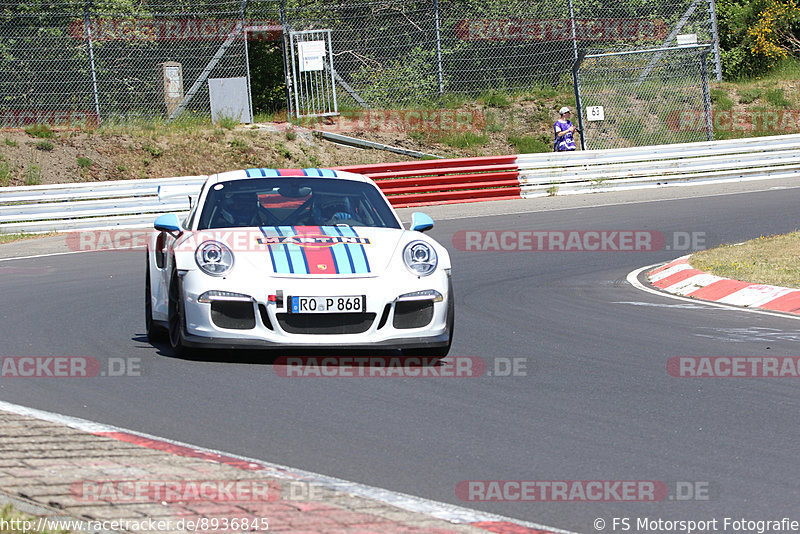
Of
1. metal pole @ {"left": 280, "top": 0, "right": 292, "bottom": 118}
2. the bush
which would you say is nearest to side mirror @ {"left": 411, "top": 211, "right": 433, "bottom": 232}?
metal pole @ {"left": 280, "top": 0, "right": 292, "bottom": 118}

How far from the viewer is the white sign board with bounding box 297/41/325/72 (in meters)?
24.0

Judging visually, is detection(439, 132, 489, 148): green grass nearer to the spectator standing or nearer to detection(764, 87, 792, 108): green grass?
the spectator standing

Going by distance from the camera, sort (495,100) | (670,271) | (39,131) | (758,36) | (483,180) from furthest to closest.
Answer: (758,36), (495,100), (39,131), (483,180), (670,271)

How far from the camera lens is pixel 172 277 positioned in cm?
717

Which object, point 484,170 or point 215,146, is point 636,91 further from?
point 215,146

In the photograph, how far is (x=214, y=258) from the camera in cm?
694

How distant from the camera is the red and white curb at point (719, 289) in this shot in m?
9.68

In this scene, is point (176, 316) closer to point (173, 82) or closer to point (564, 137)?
point (564, 137)

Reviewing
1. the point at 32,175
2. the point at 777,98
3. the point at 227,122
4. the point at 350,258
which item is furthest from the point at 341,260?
the point at 777,98

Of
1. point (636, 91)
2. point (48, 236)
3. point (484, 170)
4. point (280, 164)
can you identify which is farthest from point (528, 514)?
point (636, 91)

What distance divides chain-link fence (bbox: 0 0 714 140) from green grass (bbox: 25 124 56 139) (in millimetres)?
253

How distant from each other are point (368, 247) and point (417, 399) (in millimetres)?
1374

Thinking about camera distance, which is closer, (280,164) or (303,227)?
A: (303,227)

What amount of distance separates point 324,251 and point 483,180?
1308cm
